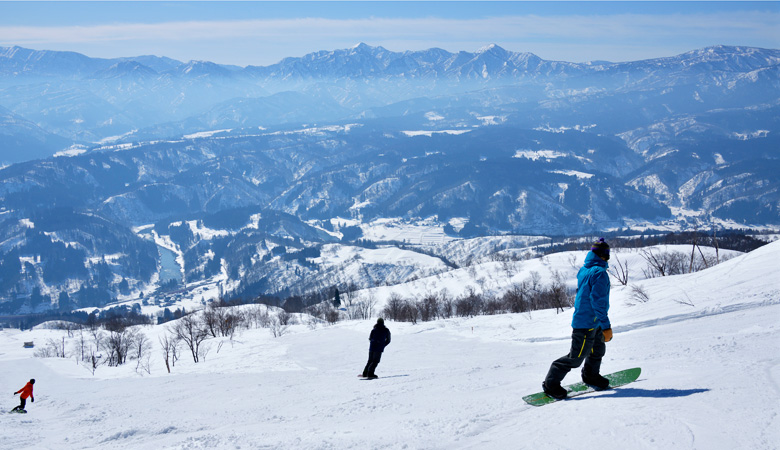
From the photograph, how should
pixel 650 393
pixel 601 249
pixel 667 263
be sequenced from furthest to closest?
pixel 667 263, pixel 601 249, pixel 650 393

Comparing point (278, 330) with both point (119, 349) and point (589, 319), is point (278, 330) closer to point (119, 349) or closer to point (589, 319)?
point (119, 349)

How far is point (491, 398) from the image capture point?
9656 mm

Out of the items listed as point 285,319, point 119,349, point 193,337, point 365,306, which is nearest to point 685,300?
point 193,337

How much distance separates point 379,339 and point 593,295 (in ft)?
26.9

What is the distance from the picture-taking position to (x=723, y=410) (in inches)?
276

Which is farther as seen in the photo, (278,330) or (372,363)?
(278,330)

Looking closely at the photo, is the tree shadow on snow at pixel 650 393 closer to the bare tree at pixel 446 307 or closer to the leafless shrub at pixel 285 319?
the bare tree at pixel 446 307

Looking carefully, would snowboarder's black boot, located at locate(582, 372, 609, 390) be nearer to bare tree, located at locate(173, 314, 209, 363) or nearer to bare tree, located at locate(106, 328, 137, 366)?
bare tree, located at locate(173, 314, 209, 363)

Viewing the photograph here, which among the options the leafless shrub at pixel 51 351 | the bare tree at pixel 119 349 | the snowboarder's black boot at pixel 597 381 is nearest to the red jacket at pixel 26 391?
the snowboarder's black boot at pixel 597 381

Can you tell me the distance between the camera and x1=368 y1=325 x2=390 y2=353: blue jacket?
15250 millimetres

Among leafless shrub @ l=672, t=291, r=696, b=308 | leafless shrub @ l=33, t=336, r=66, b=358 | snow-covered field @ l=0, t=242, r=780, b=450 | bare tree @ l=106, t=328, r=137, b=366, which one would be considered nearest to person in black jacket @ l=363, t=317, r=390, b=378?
snow-covered field @ l=0, t=242, r=780, b=450

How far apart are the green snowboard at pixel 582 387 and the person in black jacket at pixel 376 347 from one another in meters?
6.60

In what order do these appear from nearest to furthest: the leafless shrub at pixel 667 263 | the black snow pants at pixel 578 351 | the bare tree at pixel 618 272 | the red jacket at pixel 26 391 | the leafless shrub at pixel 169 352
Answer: the black snow pants at pixel 578 351 < the red jacket at pixel 26 391 < the leafless shrub at pixel 169 352 < the bare tree at pixel 618 272 < the leafless shrub at pixel 667 263

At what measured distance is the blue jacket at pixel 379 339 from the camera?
15.2m
